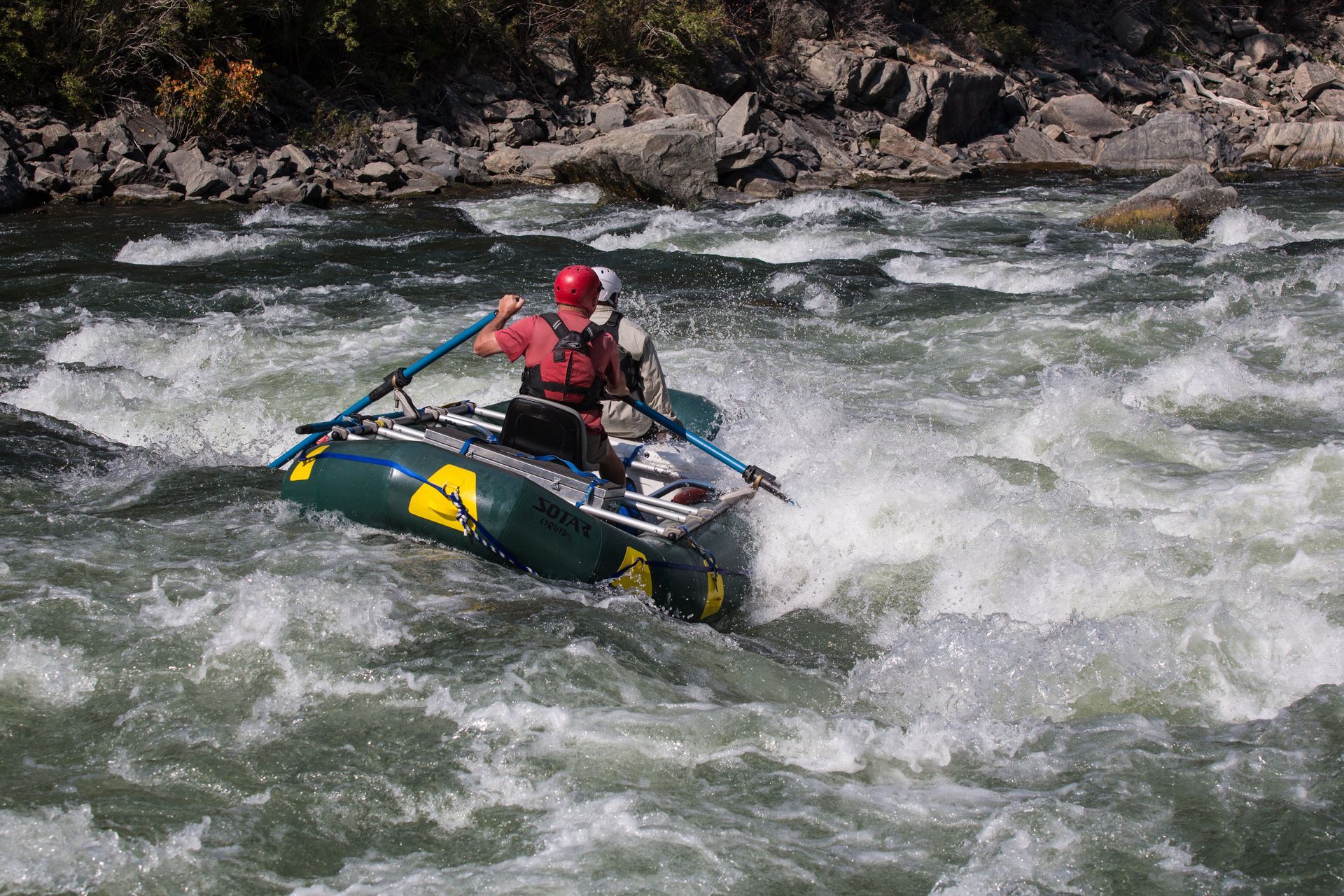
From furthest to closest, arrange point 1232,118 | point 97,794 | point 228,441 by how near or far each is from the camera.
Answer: point 1232,118
point 228,441
point 97,794

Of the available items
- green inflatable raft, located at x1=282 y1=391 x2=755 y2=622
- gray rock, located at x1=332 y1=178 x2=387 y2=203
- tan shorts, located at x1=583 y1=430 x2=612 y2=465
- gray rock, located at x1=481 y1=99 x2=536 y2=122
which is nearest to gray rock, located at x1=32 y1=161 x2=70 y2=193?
gray rock, located at x1=332 y1=178 x2=387 y2=203

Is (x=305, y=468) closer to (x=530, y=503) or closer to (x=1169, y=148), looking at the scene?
(x=530, y=503)

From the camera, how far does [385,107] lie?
19.7 meters

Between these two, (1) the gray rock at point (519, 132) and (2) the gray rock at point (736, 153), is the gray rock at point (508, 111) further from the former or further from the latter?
(2) the gray rock at point (736, 153)

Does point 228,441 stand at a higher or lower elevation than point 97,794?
lower

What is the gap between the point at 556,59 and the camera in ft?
70.5

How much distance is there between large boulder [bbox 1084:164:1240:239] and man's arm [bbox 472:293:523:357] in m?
10.5

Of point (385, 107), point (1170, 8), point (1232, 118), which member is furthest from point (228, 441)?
point (1170, 8)

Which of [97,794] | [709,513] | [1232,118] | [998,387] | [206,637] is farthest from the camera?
[1232,118]

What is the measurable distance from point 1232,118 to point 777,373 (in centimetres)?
2148

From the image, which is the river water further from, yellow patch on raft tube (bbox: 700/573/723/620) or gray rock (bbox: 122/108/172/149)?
gray rock (bbox: 122/108/172/149)

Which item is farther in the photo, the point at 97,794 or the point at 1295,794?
the point at 1295,794

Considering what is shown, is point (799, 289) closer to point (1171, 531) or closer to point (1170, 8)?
point (1171, 531)

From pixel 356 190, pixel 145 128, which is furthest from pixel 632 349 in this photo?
pixel 145 128
